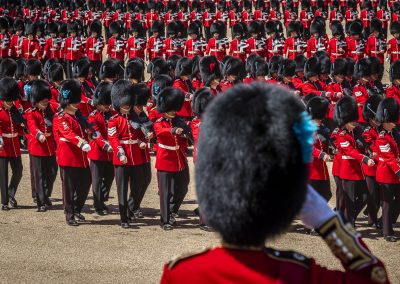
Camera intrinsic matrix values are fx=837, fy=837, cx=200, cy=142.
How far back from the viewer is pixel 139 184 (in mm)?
7340

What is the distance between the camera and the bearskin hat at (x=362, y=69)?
11008 millimetres

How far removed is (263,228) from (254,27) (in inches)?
618

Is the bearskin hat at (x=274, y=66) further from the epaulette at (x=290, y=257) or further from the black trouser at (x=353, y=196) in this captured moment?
the epaulette at (x=290, y=257)

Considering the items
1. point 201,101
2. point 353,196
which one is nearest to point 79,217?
point 201,101

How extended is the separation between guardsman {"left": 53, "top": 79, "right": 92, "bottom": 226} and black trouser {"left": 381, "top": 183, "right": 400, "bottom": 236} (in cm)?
247

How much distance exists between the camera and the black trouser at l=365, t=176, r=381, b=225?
6973 mm

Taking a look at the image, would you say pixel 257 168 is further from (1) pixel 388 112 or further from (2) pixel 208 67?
(2) pixel 208 67

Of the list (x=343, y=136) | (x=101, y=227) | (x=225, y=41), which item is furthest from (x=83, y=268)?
(x=225, y=41)

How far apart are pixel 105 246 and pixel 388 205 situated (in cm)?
225

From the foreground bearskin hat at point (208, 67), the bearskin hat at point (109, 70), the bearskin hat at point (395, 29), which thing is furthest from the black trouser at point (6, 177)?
the bearskin hat at point (395, 29)

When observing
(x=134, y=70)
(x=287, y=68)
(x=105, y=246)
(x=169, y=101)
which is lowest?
(x=105, y=246)

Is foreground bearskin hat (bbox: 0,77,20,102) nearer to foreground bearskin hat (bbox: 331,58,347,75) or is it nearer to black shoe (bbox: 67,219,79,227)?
black shoe (bbox: 67,219,79,227)

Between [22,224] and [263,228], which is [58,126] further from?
[263,228]

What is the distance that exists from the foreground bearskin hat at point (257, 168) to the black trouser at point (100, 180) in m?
5.66
